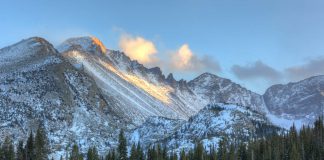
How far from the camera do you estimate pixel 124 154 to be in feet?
636

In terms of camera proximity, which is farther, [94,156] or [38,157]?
[94,156]

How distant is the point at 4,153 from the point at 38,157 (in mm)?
15309

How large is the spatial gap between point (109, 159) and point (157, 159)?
20097 mm

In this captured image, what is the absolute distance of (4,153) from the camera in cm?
16912

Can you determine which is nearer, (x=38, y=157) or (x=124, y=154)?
(x=38, y=157)

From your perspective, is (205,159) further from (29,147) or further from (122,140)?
(29,147)

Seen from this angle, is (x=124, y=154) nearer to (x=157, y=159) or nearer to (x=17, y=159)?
(x=157, y=159)

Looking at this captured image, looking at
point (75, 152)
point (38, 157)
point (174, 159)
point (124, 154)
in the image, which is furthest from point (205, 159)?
point (38, 157)

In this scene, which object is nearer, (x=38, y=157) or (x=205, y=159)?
(x=38, y=157)

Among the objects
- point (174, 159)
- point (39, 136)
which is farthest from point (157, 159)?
point (39, 136)

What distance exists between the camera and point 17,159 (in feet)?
540

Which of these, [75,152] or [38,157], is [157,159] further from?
[38,157]

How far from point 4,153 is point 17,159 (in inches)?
287

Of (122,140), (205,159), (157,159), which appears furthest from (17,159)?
(205,159)
